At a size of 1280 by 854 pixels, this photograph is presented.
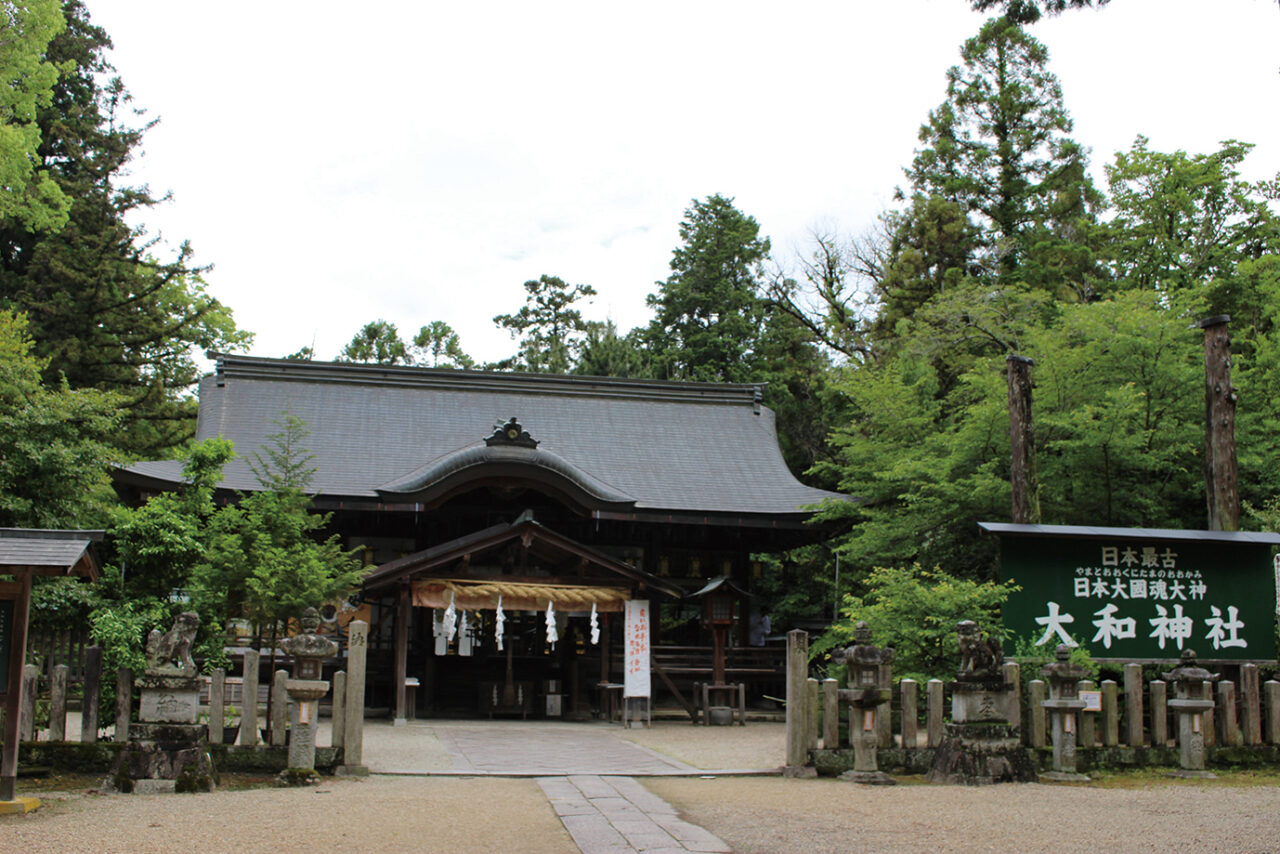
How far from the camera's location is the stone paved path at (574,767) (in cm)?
605

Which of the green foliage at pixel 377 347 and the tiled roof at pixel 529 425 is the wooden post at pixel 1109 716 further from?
the green foliage at pixel 377 347

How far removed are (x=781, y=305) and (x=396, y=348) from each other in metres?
15.8

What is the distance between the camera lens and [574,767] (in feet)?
31.1

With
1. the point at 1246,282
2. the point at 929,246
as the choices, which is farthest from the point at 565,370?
the point at 1246,282

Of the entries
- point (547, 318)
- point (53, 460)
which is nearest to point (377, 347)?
point (547, 318)

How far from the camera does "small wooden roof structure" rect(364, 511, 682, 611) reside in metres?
14.0

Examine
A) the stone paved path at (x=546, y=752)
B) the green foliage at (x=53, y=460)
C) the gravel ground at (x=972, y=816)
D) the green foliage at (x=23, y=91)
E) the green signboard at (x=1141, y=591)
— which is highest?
the green foliage at (x=23, y=91)

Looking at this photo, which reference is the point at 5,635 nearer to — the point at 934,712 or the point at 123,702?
the point at 123,702

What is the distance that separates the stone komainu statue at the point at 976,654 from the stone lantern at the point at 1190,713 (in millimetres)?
2183

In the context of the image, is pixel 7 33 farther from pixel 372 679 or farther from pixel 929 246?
pixel 929 246

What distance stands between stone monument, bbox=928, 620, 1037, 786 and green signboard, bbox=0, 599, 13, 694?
746 centimetres

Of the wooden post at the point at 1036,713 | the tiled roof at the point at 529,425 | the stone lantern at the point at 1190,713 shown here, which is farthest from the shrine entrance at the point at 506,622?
the stone lantern at the point at 1190,713

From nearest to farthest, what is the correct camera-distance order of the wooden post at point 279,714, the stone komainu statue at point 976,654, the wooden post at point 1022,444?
the wooden post at point 279,714 → the stone komainu statue at point 976,654 → the wooden post at point 1022,444

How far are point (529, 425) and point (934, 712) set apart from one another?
12.4m
